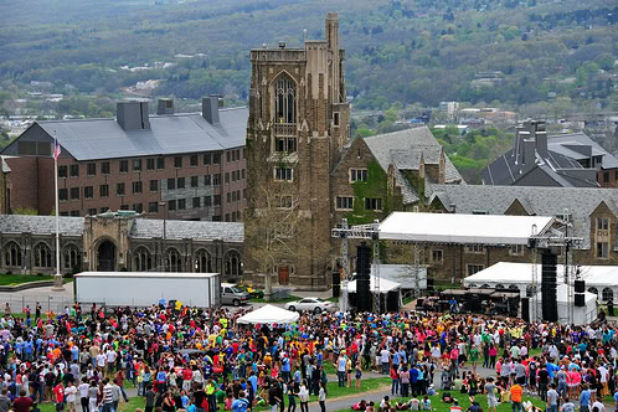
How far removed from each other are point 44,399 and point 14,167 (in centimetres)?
6637

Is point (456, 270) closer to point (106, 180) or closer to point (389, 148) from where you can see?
point (389, 148)

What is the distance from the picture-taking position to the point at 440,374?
6078cm

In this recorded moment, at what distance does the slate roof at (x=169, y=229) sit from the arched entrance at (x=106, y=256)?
174cm

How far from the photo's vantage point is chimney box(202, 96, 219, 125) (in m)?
141

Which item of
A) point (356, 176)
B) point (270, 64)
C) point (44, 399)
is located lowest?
point (44, 399)

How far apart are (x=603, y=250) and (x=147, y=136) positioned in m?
48.7

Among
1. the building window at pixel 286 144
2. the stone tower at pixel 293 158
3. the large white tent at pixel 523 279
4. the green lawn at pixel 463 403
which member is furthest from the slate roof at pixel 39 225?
the green lawn at pixel 463 403

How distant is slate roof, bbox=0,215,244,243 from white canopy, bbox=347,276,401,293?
16.8m

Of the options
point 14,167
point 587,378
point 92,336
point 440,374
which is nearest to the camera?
point 587,378

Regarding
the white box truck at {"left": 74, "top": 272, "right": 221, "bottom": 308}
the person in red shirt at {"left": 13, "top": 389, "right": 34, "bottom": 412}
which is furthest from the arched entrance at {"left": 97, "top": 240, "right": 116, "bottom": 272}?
the person in red shirt at {"left": 13, "top": 389, "right": 34, "bottom": 412}

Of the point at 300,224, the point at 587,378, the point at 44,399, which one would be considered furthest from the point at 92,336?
the point at 300,224

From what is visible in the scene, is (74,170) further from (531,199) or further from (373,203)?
(531,199)

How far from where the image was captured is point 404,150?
319 feet

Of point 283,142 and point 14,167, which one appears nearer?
point 283,142
